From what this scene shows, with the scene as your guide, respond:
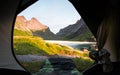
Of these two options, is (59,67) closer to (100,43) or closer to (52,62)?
(52,62)

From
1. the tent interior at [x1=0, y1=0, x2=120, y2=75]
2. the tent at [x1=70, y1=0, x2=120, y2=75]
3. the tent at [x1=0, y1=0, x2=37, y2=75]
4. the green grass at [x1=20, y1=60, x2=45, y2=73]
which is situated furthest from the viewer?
the green grass at [x1=20, y1=60, x2=45, y2=73]

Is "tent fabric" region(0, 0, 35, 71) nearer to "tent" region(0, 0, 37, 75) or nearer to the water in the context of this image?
"tent" region(0, 0, 37, 75)

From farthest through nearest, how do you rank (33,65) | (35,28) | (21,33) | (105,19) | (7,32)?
(35,28), (21,33), (33,65), (105,19), (7,32)

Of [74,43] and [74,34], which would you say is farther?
[74,34]

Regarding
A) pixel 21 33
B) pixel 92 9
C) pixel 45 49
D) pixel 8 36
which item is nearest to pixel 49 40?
pixel 45 49

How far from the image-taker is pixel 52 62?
10.3 feet

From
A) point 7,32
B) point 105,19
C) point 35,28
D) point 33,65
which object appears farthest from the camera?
point 35,28

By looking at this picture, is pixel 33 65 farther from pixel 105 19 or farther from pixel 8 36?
pixel 105 19

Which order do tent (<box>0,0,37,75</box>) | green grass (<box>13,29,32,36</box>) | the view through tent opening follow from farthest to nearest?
the view through tent opening
green grass (<box>13,29,32,36</box>)
tent (<box>0,0,37,75</box>)

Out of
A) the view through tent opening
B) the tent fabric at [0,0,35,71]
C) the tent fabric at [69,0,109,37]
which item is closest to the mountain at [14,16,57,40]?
the view through tent opening

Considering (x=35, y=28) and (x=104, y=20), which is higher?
(x=104, y=20)

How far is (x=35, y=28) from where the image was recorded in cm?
412

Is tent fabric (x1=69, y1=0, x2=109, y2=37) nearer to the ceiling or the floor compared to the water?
nearer to the ceiling

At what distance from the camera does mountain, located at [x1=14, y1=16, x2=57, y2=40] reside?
3950 millimetres
